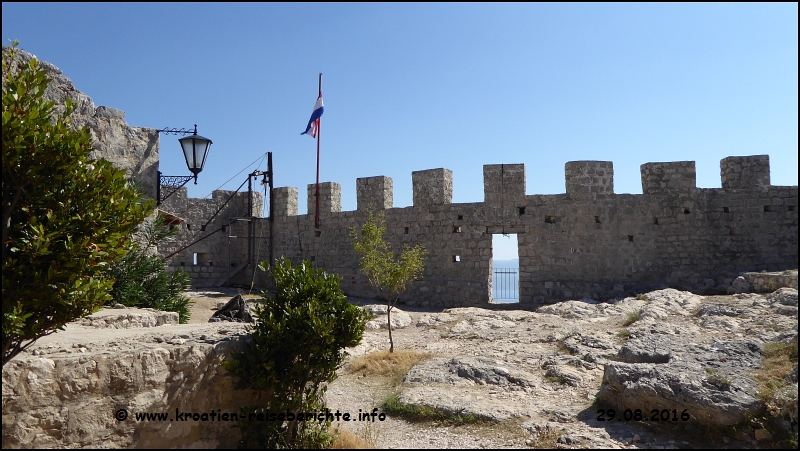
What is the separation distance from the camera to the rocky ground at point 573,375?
5.63 metres

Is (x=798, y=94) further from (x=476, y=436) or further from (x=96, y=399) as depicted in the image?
(x=96, y=399)

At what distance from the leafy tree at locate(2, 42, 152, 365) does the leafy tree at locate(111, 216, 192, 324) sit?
5000mm

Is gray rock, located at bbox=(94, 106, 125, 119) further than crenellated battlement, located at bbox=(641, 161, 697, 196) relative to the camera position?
No

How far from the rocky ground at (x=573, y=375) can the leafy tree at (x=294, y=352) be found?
41 centimetres

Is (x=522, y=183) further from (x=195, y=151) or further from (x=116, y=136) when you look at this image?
(x=116, y=136)

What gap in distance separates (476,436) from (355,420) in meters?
1.43

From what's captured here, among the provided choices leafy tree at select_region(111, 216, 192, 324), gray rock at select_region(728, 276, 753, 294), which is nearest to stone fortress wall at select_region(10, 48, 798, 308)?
gray rock at select_region(728, 276, 753, 294)

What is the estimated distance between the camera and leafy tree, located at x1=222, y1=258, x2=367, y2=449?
4.91 metres

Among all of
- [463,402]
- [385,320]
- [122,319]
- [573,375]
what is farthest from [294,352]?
[385,320]

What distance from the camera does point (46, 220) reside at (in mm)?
4055

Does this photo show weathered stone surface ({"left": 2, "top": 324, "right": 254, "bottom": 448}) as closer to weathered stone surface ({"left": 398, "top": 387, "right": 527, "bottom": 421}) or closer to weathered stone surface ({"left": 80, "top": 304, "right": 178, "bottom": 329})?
weathered stone surface ({"left": 80, "top": 304, "right": 178, "bottom": 329})

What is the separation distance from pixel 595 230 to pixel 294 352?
11209 millimetres

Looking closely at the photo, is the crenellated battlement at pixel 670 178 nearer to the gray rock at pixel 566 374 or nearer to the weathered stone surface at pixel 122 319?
the gray rock at pixel 566 374

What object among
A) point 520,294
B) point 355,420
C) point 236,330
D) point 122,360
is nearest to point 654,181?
point 520,294
